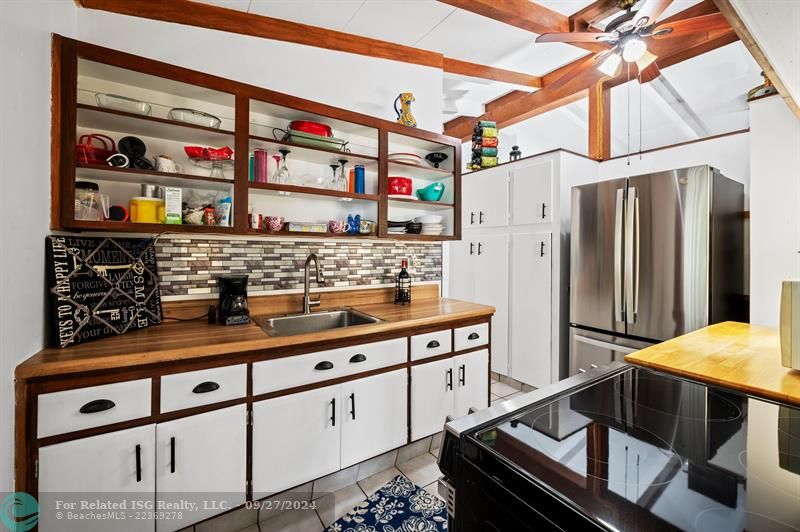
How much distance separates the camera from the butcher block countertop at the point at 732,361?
1.01 metres

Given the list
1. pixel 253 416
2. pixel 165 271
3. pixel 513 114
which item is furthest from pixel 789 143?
pixel 165 271

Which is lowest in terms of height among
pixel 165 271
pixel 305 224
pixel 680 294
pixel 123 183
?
pixel 680 294

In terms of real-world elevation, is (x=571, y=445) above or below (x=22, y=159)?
below

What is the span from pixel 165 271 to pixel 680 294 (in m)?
3.23

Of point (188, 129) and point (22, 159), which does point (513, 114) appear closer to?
point (188, 129)

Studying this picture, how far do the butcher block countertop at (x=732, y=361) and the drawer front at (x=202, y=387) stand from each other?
1.65 metres

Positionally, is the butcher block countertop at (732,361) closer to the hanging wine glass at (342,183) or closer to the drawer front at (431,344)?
the drawer front at (431,344)

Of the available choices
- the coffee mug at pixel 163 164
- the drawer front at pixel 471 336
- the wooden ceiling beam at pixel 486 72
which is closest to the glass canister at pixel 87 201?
the coffee mug at pixel 163 164

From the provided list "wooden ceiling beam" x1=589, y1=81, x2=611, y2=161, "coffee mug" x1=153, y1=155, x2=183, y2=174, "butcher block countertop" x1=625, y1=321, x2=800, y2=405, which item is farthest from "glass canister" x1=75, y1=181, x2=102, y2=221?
"wooden ceiling beam" x1=589, y1=81, x2=611, y2=161

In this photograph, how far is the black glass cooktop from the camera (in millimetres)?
540

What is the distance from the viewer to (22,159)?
1.20 meters

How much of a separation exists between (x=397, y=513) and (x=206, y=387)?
1.16 meters

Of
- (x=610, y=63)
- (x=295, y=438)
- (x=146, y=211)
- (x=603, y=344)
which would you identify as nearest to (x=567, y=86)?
(x=610, y=63)

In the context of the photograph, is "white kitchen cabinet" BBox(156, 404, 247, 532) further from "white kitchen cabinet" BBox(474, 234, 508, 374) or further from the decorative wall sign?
"white kitchen cabinet" BBox(474, 234, 508, 374)
